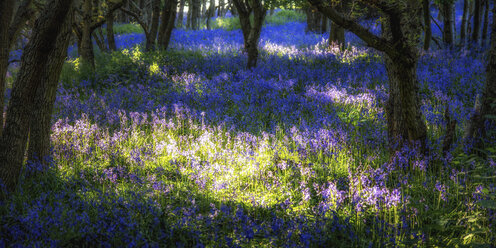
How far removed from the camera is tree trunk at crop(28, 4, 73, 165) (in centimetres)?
403

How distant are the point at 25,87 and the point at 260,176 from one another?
10.2ft

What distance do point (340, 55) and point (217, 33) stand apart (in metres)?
9.48

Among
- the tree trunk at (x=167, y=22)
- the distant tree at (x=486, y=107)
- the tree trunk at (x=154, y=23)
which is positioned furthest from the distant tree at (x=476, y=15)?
the tree trunk at (x=154, y=23)

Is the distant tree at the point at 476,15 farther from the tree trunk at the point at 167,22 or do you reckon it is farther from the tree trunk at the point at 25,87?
the tree trunk at the point at 25,87

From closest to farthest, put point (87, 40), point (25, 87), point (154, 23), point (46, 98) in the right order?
point (25, 87) < point (46, 98) < point (87, 40) < point (154, 23)

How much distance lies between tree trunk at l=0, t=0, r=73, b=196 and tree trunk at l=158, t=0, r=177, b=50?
8927 mm

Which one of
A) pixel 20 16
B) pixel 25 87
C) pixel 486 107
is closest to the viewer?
pixel 25 87

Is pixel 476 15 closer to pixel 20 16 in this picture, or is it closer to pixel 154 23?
pixel 154 23

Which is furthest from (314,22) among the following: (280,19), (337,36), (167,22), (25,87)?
(25,87)

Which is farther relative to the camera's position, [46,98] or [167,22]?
[167,22]

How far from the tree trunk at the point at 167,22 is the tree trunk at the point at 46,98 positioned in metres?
8.66

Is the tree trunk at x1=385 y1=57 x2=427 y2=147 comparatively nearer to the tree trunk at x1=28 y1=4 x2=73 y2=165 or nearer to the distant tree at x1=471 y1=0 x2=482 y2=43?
the tree trunk at x1=28 y1=4 x2=73 y2=165

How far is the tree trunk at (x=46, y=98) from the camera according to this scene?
13.2ft

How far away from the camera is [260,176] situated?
4434 mm
